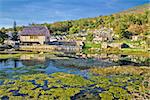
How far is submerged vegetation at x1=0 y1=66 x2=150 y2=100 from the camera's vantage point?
→ 41.9ft

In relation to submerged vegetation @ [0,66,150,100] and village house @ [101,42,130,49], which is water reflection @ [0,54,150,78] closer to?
submerged vegetation @ [0,66,150,100]

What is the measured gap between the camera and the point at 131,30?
61.3 m

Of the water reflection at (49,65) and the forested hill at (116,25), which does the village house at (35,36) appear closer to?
the forested hill at (116,25)

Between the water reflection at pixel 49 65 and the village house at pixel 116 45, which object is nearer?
the water reflection at pixel 49 65

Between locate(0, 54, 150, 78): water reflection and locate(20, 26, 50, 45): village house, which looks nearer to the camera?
locate(0, 54, 150, 78): water reflection

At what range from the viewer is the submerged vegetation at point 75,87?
503 inches

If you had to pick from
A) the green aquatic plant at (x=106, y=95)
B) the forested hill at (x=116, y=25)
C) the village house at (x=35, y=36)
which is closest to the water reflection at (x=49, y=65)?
the green aquatic plant at (x=106, y=95)

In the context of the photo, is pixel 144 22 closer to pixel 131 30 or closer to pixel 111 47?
pixel 131 30

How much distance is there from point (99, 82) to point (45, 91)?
413 cm

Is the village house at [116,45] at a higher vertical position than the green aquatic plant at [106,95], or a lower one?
higher

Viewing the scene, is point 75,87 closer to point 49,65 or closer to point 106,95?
point 106,95

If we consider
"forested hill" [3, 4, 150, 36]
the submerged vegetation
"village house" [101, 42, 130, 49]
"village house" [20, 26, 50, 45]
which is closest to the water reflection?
the submerged vegetation

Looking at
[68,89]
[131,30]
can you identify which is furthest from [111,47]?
[68,89]

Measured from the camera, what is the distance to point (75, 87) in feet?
47.6
